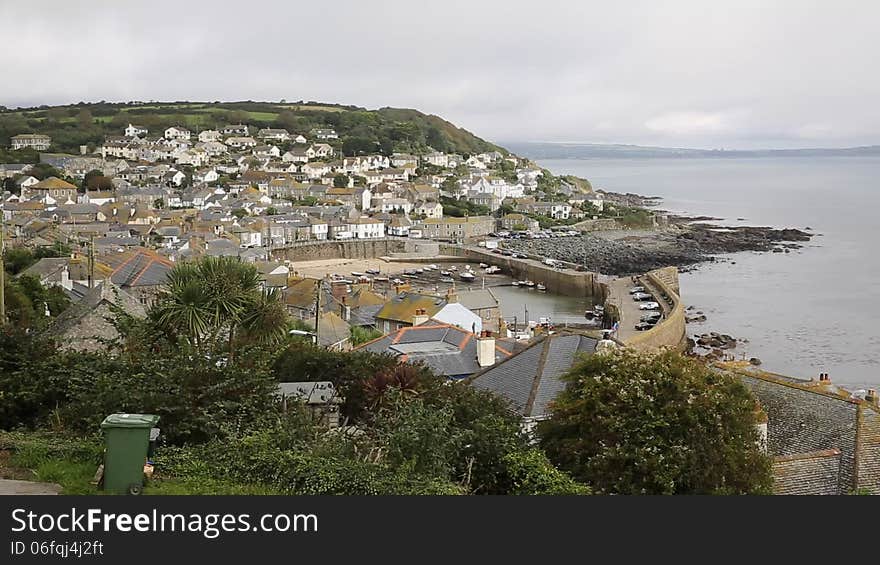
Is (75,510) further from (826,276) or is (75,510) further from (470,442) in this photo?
(826,276)

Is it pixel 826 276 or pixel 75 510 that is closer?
pixel 75 510

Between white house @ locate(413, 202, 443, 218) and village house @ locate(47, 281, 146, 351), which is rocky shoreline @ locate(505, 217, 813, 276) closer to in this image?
white house @ locate(413, 202, 443, 218)

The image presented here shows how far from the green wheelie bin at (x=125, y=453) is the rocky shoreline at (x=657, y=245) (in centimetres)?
4266

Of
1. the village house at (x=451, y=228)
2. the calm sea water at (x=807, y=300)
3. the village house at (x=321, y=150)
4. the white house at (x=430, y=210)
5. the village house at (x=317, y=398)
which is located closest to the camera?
the village house at (x=317, y=398)

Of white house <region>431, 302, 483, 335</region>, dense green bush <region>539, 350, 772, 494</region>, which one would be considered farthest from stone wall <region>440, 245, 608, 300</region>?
dense green bush <region>539, 350, 772, 494</region>

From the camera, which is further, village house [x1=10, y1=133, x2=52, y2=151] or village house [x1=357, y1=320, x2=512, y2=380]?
village house [x1=10, y1=133, x2=52, y2=151]

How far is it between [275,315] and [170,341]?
1886 millimetres

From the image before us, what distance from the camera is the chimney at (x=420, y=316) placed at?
18955 millimetres

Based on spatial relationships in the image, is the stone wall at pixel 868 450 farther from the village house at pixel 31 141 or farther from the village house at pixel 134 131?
the village house at pixel 134 131

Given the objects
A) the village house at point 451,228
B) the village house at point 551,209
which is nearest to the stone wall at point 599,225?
the village house at point 551,209

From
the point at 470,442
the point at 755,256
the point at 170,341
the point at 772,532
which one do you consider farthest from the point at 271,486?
the point at 755,256

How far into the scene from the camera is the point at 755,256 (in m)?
52.3

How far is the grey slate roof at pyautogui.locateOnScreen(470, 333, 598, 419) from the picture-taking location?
1019cm

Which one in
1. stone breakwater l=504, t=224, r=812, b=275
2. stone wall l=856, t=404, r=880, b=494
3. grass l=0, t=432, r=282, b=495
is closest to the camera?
grass l=0, t=432, r=282, b=495
